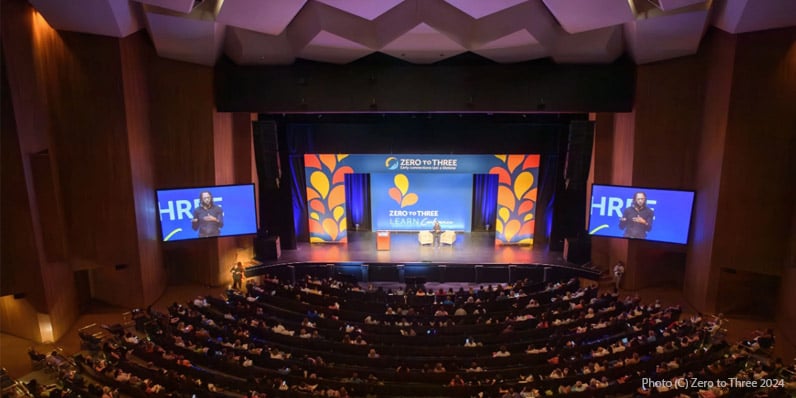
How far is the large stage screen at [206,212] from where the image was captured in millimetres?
16734

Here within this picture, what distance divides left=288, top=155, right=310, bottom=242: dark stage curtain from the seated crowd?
5.81m

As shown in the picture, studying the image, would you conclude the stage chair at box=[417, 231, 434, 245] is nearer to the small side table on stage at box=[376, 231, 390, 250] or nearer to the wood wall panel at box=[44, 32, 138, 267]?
the small side table on stage at box=[376, 231, 390, 250]

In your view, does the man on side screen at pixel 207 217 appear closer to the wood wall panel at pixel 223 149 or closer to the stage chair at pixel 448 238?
the wood wall panel at pixel 223 149

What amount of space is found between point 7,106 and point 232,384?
7.94 metres

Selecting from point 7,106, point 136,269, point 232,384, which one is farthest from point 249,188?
point 232,384

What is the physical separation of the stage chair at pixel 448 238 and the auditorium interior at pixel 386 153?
143cm

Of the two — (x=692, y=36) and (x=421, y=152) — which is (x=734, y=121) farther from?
(x=421, y=152)

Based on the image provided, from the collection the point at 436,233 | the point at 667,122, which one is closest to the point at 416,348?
the point at 436,233

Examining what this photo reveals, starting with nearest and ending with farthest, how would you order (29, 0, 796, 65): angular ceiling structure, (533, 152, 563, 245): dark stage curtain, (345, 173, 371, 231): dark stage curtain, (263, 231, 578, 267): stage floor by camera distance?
(29, 0, 796, 65): angular ceiling structure < (263, 231, 578, 267): stage floor < (533, 152, 563, 245): dark stage curtain < (345, 173, 371, 231): dark stage curtain

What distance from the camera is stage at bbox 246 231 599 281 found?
63.3 ft

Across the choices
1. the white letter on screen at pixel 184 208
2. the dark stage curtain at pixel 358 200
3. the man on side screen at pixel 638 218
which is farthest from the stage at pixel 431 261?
the white letter on screen at pixel 184 208

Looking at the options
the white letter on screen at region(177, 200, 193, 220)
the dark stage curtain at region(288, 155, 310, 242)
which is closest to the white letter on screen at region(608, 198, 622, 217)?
the dark stage curtain at region(288, 155, 310, 242)

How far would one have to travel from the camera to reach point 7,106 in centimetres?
1287

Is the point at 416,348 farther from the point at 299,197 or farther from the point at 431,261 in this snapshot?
the point at 299,197
